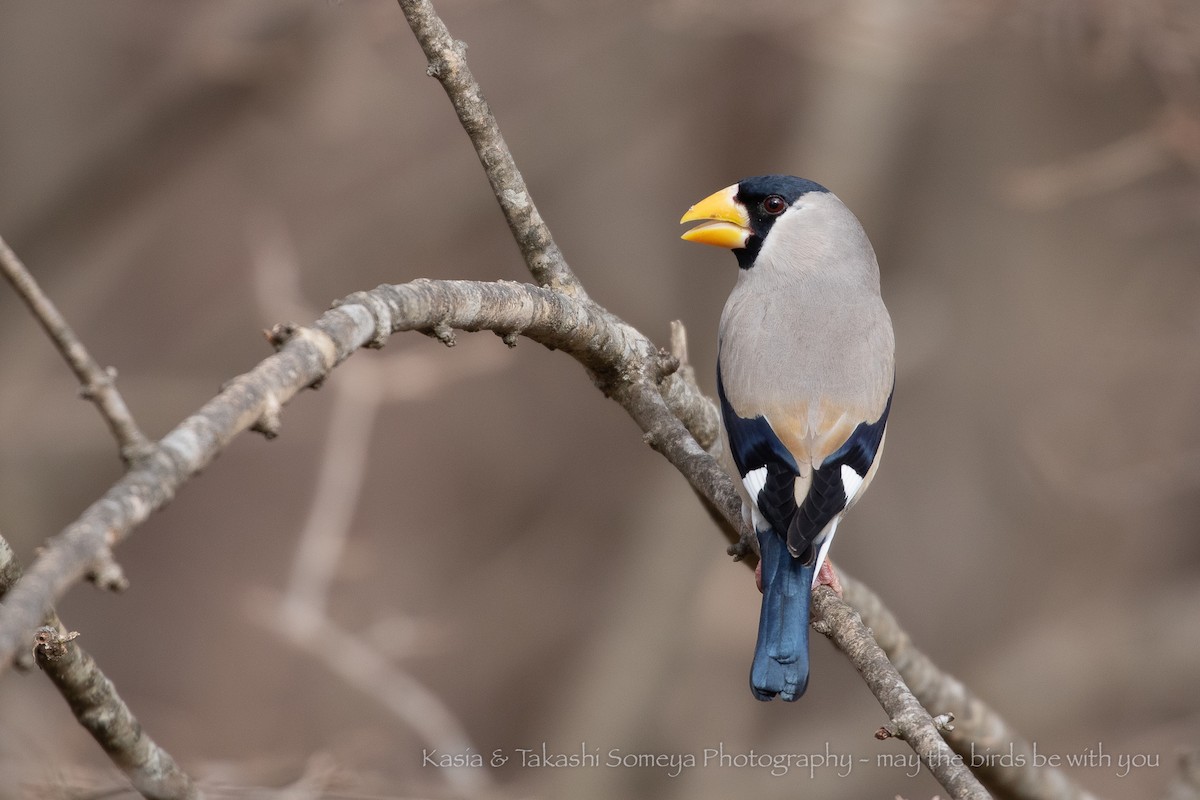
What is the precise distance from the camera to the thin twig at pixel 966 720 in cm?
381

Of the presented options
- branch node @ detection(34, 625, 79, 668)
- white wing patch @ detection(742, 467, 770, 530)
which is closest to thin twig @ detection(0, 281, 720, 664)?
white wing patch @ detection(742, 467, 770, 530)

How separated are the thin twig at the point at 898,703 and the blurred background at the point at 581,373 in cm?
293

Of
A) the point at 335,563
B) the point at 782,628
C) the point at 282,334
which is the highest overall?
the point at 282,334

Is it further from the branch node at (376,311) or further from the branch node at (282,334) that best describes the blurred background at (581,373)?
the branch node at (282,334)

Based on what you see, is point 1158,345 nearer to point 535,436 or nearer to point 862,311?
point 862,311

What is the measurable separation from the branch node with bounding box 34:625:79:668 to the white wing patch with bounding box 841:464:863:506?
7.20 feet

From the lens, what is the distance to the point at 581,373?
34.2 ft

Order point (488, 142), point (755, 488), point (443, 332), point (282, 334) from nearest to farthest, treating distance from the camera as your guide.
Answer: point (282, 334)
point (443, 332)
point (488, 142)
point (755, 488)

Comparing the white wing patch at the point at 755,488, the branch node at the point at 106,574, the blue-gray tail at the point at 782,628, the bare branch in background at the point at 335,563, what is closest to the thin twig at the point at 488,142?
the white wing patch at the point at 755,488

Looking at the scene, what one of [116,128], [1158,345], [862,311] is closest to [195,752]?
[116,128]

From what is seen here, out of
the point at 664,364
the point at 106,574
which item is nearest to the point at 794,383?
the point at 664,364

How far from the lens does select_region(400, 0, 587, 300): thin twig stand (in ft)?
9.47

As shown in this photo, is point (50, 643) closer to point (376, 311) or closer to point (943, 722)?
point (376, 311)

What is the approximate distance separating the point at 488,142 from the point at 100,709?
1590 millimetres
